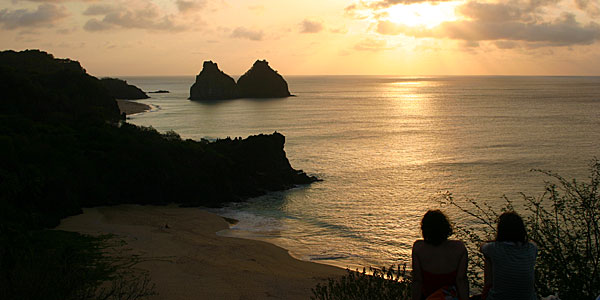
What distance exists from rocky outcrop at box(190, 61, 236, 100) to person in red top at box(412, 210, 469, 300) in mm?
187345

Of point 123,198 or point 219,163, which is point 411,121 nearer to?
point 219,163

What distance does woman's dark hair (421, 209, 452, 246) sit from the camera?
20.5 feet

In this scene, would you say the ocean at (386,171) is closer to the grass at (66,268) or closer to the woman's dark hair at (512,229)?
the grass at (66,268)

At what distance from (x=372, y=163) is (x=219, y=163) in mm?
20183

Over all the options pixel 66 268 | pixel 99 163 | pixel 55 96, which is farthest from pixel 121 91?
pixel 66 268

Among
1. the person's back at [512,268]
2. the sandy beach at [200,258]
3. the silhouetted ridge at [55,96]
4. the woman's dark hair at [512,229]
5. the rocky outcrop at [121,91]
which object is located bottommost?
the sandy beach at [200,258]

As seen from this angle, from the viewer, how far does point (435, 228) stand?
6.26 meters

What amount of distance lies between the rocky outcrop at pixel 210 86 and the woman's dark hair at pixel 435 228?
615 ft

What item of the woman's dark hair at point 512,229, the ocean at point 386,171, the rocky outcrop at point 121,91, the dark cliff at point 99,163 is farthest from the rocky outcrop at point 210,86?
the woman's dark hair at point 512,229

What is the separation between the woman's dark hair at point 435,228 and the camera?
6250mm

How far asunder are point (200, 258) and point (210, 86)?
173985 millimetres

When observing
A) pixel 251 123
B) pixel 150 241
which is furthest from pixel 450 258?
pixel 251 123

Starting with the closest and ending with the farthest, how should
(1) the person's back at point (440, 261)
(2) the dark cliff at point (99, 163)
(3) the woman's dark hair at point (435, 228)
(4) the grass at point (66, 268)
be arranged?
(3) the woman's dark hair at point (435, 228) → (1) the person's back at point (440, 261) → (4) the grass at point (66, 268) → (2) the dark cliff at point (99, 163)

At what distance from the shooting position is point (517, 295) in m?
6.55
